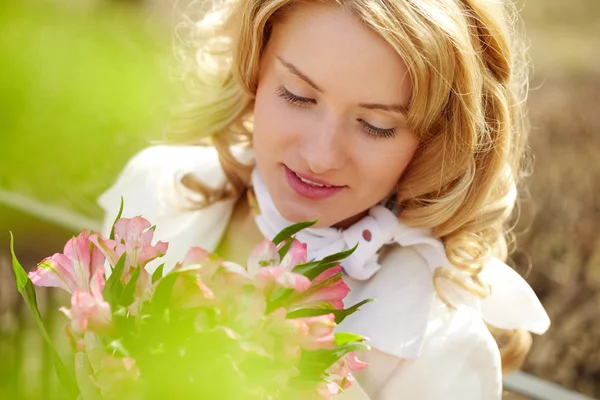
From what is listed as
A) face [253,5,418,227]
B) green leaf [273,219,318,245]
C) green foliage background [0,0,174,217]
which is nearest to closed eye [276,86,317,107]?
face [253,5,418,227]

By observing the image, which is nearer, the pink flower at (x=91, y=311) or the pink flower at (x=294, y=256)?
the pink flower at (x=91, y=311)

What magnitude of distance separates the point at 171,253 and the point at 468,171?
2.41 ft

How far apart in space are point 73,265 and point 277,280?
26 cm

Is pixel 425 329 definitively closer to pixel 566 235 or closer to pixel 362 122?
pixel 362 122

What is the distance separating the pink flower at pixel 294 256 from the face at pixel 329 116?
0.40m

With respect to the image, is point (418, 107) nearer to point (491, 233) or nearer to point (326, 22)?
point (326, 22)

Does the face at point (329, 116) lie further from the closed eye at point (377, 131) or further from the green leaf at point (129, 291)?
the green leaf at point (129, 291)

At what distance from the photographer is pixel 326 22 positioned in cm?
145

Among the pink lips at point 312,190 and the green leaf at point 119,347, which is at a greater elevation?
the green leaf at point 119,347

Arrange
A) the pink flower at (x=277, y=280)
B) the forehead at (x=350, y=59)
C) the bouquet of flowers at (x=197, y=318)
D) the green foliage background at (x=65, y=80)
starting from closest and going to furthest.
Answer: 1. the green foliage background at (x=65, y=80)
2. the bouquet of flowers at (x=197, y=318)
3. the pink flower at (x=277, y=280)
4. the forehead at (x=350, y=59)

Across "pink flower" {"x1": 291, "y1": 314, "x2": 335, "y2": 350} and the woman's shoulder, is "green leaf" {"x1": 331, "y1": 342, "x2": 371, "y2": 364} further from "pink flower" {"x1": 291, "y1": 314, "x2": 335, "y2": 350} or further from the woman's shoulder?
the woman's shoulder

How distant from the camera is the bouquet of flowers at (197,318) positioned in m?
0.83

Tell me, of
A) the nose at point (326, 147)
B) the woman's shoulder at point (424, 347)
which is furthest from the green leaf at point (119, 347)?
the woman's shoulder at point (424, 347)

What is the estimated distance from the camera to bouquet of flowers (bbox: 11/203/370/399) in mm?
828
